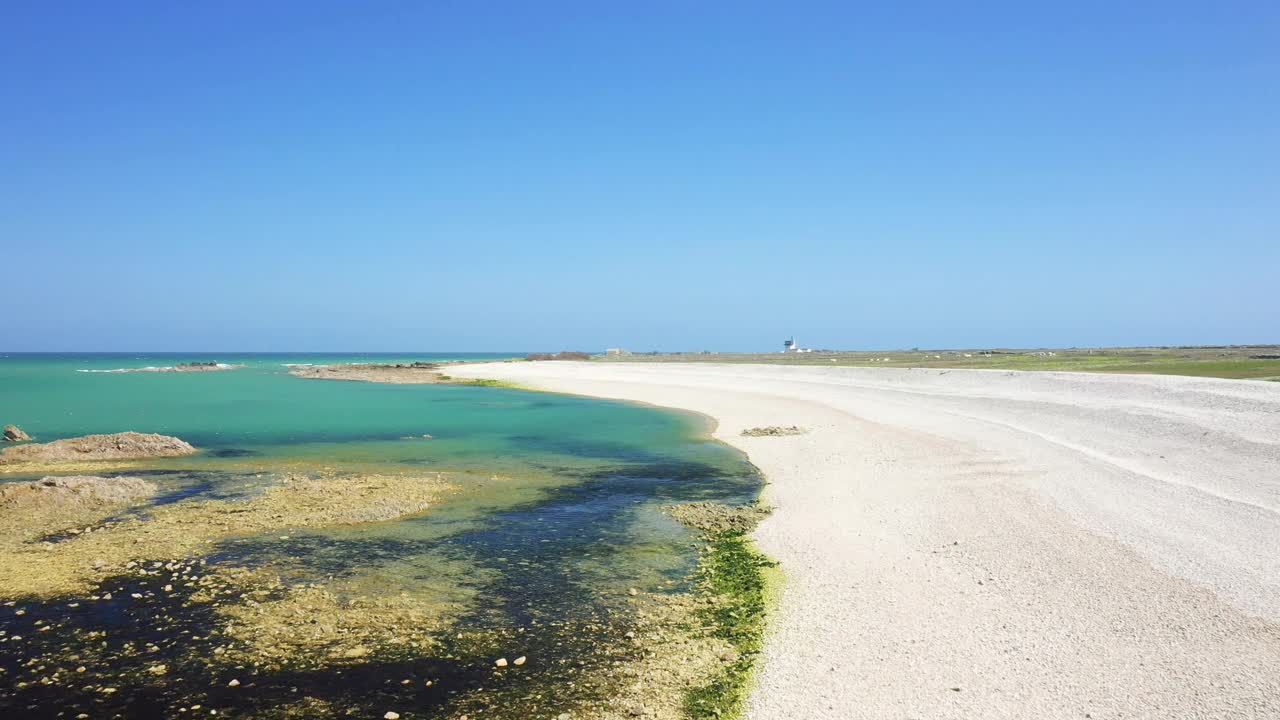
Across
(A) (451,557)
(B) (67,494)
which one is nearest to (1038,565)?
(A) (451,557)

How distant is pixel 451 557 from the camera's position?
38.8 ft

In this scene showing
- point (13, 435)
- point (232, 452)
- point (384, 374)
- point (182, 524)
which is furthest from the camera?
point (384, 374)

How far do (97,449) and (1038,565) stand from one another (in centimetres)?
2647

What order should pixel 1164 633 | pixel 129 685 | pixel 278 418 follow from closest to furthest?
pixel 129 685
pixel 1164 633
pixel 278 418

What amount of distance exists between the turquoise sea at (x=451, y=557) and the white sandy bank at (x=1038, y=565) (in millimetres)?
2314

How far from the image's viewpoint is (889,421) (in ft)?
97.8

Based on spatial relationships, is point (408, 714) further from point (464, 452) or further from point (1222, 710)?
point (464, 452)

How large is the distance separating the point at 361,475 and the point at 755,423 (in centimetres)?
1842

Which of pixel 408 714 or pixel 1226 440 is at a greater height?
pixel 1226 440

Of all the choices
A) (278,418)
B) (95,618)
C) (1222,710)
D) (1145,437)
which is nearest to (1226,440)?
(1145,437)

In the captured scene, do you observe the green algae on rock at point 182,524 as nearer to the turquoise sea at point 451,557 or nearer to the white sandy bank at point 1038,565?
the turquoise sea at point 451,557

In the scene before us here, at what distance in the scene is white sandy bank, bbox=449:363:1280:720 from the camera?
6.86m

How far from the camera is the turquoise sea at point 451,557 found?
7066mm

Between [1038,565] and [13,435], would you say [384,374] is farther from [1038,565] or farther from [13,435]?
[1038,565]
